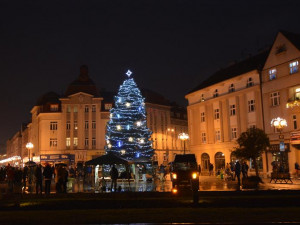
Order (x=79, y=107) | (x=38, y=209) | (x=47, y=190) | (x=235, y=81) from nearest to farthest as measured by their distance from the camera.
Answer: (x=38, y=209) < (x=47, y=190) < (x=235, y=81) < (x=79, y=107)

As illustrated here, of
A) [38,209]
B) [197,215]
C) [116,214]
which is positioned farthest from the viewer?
[38,209]

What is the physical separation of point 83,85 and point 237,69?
35609 millimetres

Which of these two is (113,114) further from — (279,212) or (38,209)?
(279,212)

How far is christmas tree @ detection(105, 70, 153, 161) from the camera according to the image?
5134 centimetres

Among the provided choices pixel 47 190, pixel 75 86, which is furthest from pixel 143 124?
pixel 75 86

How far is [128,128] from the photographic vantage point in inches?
2040

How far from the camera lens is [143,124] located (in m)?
52.8

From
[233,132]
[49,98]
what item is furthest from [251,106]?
[49,98]

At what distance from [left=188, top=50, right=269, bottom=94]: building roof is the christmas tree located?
1395 cm

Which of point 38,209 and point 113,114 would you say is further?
point 113,114

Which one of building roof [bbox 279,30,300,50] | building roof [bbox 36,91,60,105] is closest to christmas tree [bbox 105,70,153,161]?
building roof [bbox 279,30,300,50]

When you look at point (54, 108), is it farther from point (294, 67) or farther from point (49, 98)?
point (294, 67)

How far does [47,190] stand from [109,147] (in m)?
25.3

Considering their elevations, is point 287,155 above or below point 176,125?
below
